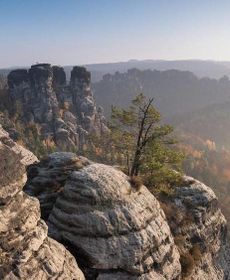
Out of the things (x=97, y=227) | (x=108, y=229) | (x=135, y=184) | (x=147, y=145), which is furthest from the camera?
(x=147, y=145)

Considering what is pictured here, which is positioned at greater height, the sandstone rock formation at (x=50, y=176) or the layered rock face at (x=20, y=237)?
the layered rock face at (x=20, y=237)

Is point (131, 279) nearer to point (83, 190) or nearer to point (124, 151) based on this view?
point (83, 190)

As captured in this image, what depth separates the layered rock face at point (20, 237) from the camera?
20.2 meters

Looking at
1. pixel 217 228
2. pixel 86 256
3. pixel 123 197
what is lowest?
pixel 217 228

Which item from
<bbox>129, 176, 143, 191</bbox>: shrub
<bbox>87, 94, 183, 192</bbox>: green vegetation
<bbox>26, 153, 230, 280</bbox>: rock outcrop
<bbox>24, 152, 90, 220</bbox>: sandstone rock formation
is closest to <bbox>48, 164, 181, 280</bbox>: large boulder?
<bbox>26, 153, 230, 280</bbox>: rock outcrop

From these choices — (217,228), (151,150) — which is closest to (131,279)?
(151,150)

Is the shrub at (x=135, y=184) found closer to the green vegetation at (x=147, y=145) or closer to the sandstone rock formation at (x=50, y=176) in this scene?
the sandstone rock formation at (x=50, y=176)

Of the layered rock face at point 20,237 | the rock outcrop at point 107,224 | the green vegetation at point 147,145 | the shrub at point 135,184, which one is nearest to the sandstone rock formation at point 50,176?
the rock outcrop at point 107,224

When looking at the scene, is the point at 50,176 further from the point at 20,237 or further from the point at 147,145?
the point at 20,237

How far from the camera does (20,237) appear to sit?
21.2 m

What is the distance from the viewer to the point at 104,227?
94.0ft

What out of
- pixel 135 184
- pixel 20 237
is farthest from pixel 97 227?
pixel 20 237

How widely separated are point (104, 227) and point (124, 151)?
57.2ft

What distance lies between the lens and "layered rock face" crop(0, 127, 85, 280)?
20250 mm
